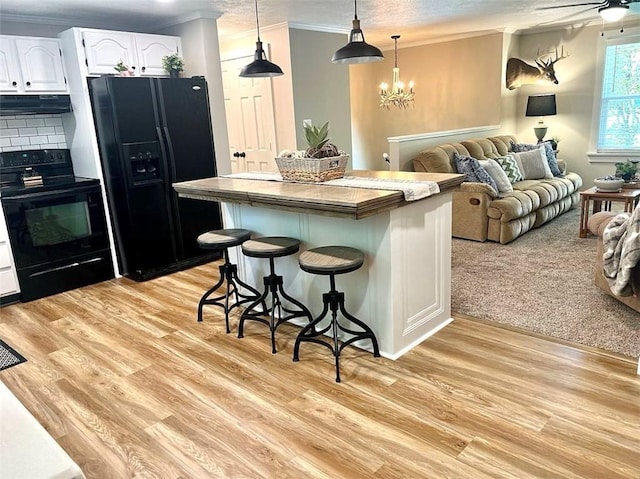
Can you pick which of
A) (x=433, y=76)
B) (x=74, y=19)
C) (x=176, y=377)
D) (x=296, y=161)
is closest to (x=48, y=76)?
(x=74, y=19)

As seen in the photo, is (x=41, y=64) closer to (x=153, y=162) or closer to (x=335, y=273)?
(x=153, y=162)

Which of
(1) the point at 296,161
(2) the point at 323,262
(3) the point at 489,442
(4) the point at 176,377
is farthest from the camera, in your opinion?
(1) the point at 296,161

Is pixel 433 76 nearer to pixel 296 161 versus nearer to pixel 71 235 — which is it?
pixel 296 161

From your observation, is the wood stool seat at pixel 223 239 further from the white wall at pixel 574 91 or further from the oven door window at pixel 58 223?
the white wall at pixel 574 91

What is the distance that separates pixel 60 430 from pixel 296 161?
1969mm

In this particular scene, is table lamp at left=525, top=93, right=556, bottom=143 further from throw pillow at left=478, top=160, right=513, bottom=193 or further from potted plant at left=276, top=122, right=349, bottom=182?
potted plant at left=276, top=122, right=349, bottom=182

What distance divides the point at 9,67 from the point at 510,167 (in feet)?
16.8

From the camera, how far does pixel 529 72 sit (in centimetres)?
701

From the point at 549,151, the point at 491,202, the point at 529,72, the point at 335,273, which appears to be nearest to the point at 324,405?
the point at 335,273

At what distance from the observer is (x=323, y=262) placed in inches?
102

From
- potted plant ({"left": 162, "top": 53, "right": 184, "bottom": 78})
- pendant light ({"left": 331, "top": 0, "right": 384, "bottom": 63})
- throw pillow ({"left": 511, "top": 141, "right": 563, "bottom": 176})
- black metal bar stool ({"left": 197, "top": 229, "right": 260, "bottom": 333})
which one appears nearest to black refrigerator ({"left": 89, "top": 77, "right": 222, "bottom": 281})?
potted plant ({"left": 162, "top": 53, "right": 184, "bottom": 78})

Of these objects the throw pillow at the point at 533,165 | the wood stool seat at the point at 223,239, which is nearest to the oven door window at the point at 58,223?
the wood stool seat at the point at 223,239

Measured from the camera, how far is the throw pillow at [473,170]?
5078mm

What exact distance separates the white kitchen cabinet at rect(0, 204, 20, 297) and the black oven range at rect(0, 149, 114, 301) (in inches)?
1.4
